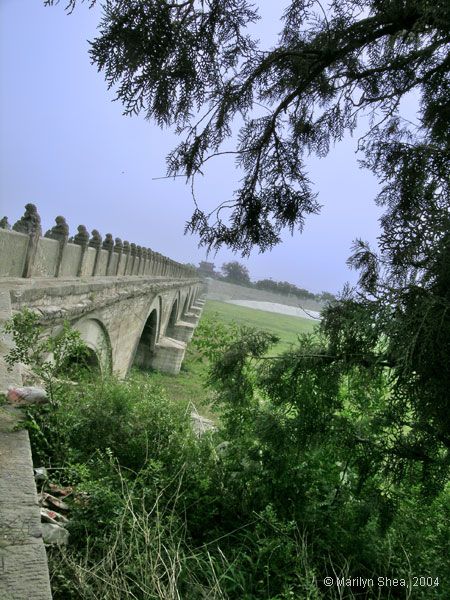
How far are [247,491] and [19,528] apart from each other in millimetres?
2401

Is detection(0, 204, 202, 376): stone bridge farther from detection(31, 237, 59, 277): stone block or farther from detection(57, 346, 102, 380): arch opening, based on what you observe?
detection(57, 346, 102, 380): arch opening

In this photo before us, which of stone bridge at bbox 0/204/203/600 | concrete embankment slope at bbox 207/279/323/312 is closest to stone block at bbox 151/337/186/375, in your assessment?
stone bridge at bbox 0/204/203/600

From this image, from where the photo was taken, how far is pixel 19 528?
71.0 inches

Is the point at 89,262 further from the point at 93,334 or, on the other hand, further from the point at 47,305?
the point at 47,305

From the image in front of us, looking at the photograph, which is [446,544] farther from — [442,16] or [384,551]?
[442,16]

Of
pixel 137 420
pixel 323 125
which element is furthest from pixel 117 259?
pixel 323 125

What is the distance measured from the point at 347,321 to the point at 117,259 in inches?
325

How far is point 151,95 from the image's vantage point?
9.18ft

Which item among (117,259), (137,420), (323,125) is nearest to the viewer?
(323,125)

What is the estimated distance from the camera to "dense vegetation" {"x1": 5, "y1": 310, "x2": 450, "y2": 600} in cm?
263

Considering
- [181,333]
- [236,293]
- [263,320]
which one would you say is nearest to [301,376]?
[181,333]

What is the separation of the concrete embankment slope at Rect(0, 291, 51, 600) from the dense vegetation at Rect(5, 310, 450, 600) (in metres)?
0.53

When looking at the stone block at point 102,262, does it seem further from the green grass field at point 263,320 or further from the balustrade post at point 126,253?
the green grass field at point 263,320

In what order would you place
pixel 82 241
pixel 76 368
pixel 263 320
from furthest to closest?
pixel 263 320
pixel 82 241
pixel 76 368
